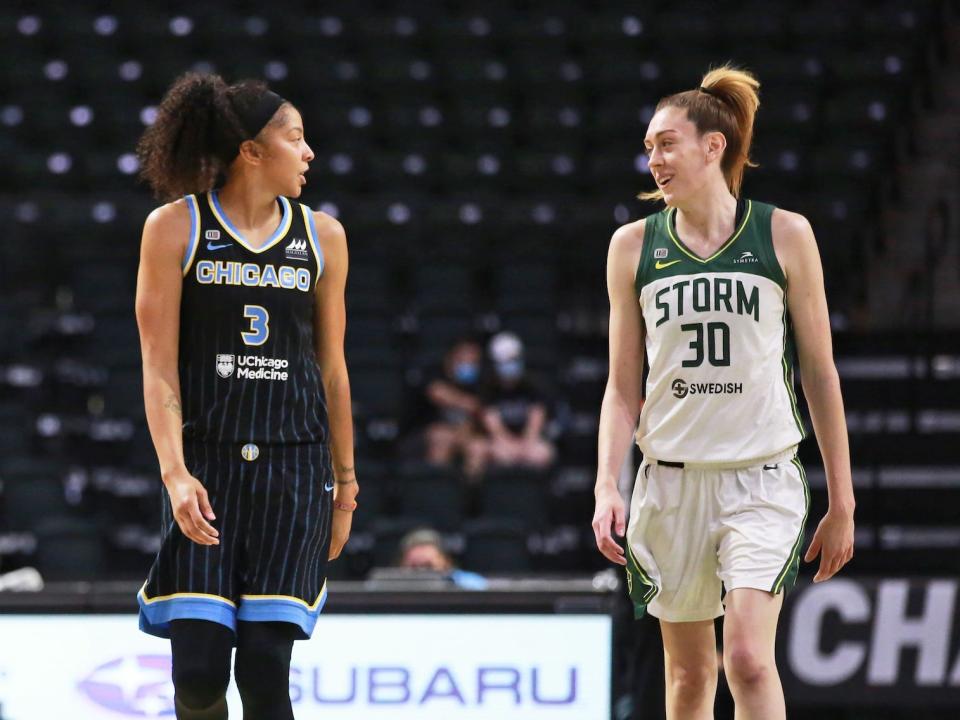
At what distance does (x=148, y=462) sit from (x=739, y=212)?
19.8ft

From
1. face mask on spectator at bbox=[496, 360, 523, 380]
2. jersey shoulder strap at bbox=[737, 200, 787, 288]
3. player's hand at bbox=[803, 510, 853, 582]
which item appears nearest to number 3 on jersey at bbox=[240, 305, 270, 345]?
jersey shoulder strap at bbox=[737, 200, 787, 288]

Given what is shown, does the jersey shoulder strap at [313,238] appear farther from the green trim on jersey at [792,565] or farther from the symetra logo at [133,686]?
the symetra logo at [133,686]

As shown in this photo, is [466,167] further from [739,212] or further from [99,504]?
[739,212]

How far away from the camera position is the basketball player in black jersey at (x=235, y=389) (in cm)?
340

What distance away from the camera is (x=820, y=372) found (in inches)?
147

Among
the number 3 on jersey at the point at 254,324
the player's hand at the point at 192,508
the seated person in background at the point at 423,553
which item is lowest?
the seated person in background at the point at 423,553

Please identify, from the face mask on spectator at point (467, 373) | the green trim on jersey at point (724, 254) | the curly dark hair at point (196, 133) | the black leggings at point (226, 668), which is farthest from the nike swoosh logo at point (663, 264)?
the face mask on spectator at point (467, 373)

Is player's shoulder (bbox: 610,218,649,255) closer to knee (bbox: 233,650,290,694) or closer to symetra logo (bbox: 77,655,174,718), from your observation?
knee (bbox: 233,650,290,694)

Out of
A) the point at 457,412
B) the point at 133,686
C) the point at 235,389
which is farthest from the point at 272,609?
the point at 457,412

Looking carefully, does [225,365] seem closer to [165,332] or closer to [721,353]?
[165,332]

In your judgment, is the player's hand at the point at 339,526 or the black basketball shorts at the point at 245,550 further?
the player's hand at the point at 339,526

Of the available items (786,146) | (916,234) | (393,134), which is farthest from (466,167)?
(916,234)

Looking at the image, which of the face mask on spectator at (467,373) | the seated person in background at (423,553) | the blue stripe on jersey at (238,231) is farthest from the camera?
the face mask on spectator at (467,373)

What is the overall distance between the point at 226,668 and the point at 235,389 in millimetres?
641
